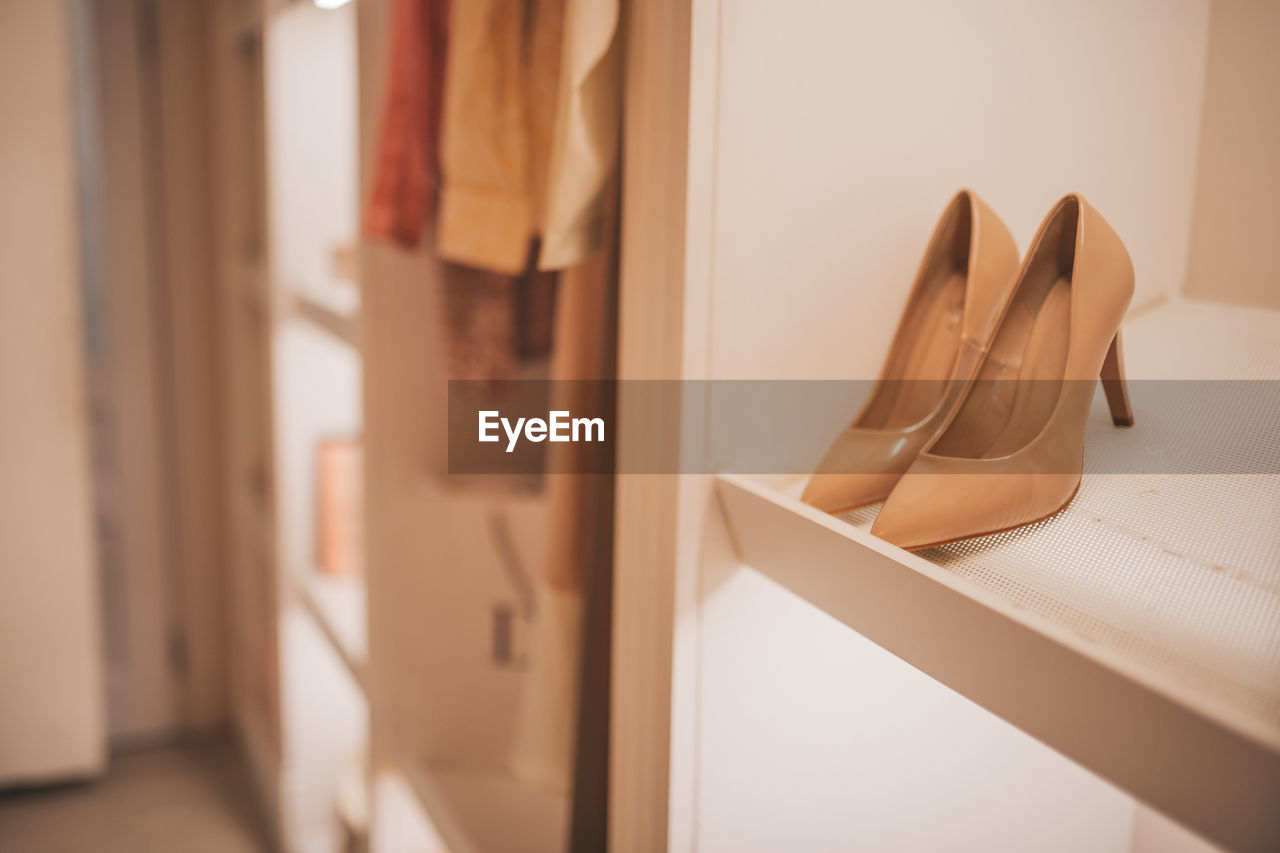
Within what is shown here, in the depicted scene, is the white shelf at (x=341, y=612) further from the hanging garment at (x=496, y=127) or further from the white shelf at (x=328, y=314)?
the hanging garment at (x=496, y=127)

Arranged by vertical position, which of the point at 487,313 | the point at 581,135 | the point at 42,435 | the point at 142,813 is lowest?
the point at 142,813

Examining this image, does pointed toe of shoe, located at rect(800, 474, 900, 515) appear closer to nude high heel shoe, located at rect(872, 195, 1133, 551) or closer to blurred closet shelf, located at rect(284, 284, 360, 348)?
nude high heel shoe, located at rect(872, 195, 1133, 551)

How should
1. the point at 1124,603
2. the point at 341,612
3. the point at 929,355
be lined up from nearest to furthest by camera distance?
the point at 1124,603, the point at 929,355, the point at 341,612

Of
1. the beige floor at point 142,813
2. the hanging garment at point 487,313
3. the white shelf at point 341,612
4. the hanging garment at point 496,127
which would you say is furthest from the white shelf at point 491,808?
the beige floor at point 142,813

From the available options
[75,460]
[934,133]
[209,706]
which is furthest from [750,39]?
[209,706]

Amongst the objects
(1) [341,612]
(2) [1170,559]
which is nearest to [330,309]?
(1) [341,612]

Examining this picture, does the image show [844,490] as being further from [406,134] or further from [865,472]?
[406,134]

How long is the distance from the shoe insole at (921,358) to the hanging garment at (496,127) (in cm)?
48

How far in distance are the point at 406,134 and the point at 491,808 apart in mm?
913

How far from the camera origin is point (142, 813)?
1951mm

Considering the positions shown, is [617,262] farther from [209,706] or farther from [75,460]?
[209,706]

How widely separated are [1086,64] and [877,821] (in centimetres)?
65

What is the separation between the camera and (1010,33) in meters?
0.72

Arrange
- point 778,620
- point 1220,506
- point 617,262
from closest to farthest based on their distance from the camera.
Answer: point 1220,506, point 778,620, point 617,262
